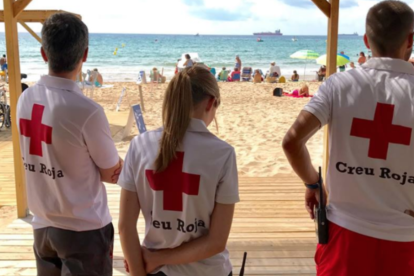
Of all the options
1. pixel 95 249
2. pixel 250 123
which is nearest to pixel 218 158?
pixel 95 249

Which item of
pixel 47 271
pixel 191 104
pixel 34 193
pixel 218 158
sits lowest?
pixel 47 271

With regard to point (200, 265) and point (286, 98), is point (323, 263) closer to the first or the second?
point (200, 265)

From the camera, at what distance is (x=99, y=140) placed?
1.65 metres

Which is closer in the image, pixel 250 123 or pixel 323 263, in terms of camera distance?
pixel 323 263

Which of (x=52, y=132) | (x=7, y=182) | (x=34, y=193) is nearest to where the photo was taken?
(x=52, y=132)

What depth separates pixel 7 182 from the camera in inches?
213

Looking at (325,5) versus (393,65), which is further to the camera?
(325,5)

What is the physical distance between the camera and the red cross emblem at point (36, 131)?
64.9 inches

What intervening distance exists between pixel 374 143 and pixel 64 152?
3.40 feet

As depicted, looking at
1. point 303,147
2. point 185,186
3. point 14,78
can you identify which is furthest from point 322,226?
point 14,78

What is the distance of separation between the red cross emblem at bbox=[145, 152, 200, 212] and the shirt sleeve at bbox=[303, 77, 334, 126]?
49cm

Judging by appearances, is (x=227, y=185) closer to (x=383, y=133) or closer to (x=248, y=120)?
(x=383, y=133)

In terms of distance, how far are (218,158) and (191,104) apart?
180mm

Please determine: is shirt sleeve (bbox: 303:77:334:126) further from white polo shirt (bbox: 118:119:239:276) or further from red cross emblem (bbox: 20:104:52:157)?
red cross emblem (bbox: 20:104:52:157)
